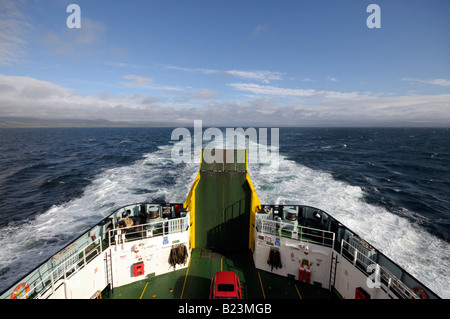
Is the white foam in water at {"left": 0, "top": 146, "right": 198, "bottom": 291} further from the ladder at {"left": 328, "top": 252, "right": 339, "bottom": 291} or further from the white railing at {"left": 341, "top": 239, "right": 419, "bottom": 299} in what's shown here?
the white railing at {"left": 341, "top": 239, "right": 419, "bottom": 299}

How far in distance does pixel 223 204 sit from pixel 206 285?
4.57 meters

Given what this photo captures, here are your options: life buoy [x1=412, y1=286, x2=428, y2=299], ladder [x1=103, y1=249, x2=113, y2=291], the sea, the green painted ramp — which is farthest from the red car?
the sea

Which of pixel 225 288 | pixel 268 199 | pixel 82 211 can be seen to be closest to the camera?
pixel 225 288

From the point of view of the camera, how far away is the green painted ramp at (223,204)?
1357cm

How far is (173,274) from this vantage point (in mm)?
12117

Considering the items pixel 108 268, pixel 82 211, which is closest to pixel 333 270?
pixel 108 268

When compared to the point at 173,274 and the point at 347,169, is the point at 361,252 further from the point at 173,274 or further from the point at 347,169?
the point at 347,169

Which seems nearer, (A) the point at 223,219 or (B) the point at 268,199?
(A) the point at 223,219

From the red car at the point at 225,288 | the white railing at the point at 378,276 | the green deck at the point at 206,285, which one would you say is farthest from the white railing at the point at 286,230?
the red car at the point at 225,288

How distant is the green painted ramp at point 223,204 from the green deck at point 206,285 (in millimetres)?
1343

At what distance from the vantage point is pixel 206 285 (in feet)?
36.9

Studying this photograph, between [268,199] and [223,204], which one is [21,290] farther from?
[268,199]

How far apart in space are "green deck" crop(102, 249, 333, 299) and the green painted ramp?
1343 millimetres
